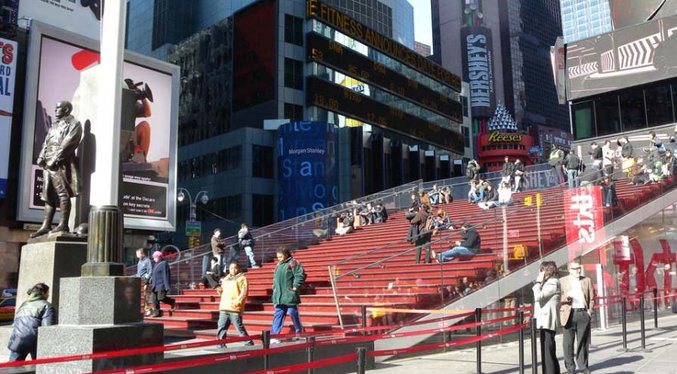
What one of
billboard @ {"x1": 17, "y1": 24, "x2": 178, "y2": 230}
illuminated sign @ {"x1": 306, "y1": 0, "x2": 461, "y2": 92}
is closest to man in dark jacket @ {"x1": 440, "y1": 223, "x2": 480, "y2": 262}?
billboard @ {"x1": 17, "y1": 24, "x2": 178, "y2": 230}

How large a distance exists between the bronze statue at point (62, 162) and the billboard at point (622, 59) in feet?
126

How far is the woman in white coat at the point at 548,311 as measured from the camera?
813cm

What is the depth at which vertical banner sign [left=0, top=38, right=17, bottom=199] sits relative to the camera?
91.6 ft

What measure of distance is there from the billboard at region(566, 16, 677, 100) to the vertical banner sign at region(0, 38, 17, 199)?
3411 cm

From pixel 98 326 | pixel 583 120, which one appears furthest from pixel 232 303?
pixel 583 120

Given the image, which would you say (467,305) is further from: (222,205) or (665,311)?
(222,205)

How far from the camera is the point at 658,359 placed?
10.2m

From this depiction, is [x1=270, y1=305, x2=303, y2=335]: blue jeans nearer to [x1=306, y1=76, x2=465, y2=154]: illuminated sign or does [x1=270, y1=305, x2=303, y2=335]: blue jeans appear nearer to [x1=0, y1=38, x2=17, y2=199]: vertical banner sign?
[x1=0, y1=38, x2=17, y2=199]: vertical banner sign

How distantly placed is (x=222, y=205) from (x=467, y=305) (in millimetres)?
39043

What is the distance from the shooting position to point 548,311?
834 centimetres

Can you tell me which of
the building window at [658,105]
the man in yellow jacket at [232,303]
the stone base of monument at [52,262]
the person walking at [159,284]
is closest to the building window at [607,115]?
the building window at [658,105]

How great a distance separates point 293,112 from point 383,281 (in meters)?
39.0

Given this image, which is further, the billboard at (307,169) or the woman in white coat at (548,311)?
the billboard at (307,169)

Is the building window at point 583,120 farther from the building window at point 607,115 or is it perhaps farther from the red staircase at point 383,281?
the red staircase at point 383,281
